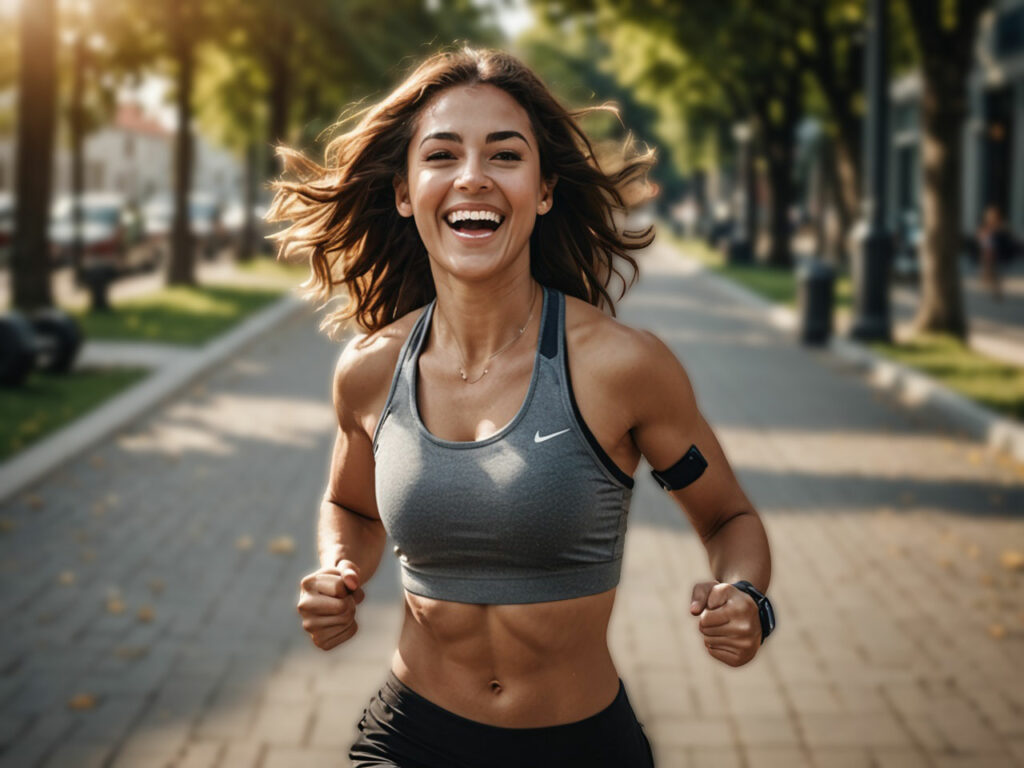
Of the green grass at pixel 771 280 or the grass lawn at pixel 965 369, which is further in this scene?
the green grass at pixel 771 280

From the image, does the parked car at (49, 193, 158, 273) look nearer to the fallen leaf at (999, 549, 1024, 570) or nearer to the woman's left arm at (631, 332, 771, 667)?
the fallen leaf at (999, 549, 1024, 570)

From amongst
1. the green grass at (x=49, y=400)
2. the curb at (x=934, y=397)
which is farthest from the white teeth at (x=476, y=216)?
the curb at (x=934, y=397)

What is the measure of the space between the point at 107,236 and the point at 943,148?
21.3 metres

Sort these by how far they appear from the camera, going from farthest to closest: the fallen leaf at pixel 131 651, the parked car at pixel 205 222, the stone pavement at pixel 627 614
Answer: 1. the parked car at pixel 205 222
2. the fallen leaf at pixel 131 651
3. the stone pavement at pixel 627 614

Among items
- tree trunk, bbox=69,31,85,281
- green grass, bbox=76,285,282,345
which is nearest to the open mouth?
green grass, bbox=76,285,282,345

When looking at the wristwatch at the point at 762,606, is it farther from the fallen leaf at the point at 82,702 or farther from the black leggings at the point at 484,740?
the fallen leaf at the point at 82,702

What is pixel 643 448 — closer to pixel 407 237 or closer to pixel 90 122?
pixel 407 237

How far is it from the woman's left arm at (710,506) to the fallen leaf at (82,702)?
10.8 feet

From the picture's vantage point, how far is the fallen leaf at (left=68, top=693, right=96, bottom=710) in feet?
16.8

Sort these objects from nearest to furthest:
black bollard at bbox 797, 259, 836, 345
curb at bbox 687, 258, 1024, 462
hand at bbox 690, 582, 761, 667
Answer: hand at bbox 690, 582, 761, 667, curb at bbox 687, 258, 1024, 462, black bollard at bbox 797, 259, 836, 345

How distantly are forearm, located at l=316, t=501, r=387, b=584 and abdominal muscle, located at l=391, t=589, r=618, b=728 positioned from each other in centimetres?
26

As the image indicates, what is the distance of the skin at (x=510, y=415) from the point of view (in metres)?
2.43

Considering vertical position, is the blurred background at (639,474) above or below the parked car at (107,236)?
above

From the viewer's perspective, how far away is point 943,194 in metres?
17.7
